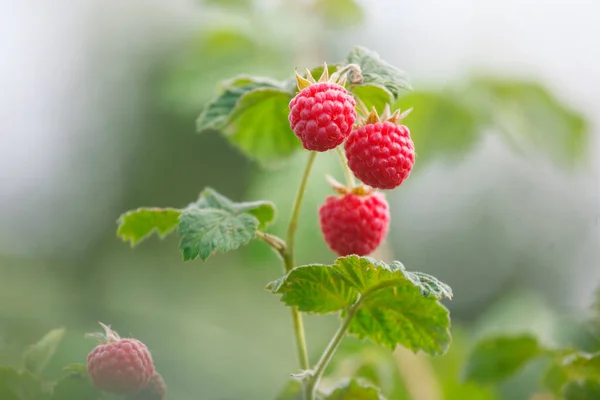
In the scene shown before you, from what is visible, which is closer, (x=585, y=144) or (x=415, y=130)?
(x=415, y=130)

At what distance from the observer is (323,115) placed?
76cm

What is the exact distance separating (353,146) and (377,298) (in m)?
0.19

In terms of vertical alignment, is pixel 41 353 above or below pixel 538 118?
below

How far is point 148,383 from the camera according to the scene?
2.61ft

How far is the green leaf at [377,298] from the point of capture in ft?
2.65

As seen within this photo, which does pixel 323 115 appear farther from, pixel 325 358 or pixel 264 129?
pixel 264 129

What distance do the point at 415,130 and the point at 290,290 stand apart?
3.64ft

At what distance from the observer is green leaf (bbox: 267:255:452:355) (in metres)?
0.81

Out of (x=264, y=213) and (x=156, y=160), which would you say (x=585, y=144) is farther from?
(x=156, y=160)

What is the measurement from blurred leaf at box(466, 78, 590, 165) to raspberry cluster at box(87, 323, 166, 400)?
145cm

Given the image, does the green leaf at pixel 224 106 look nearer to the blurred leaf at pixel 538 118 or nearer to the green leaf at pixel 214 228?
the green leaf at pixel 214 228

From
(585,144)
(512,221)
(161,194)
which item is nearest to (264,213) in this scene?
(585,144)

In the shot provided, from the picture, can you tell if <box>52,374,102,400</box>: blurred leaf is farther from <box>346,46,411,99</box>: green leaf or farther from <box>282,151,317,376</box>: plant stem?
<box>346,46,411,99</box>: green leaf

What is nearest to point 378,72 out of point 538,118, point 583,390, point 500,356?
point 583,390
